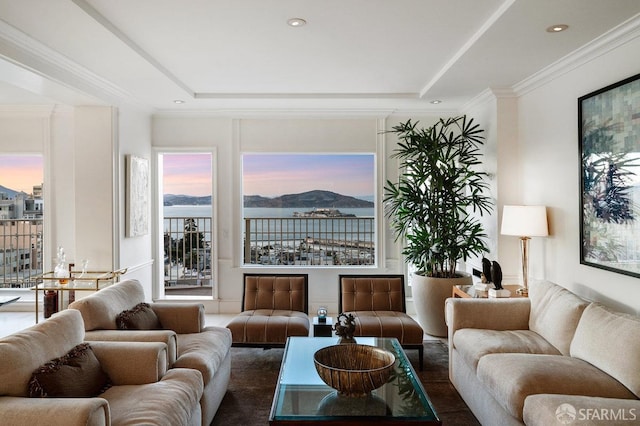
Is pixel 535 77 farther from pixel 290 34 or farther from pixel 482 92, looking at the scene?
pixel 290 34

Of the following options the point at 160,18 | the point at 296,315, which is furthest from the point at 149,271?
the point at 160,18

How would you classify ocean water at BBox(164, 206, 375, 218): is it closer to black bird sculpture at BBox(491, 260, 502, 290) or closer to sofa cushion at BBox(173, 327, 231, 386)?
black bird sculpture at BBox(491, 260, 502, 290)

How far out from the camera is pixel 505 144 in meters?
4.51

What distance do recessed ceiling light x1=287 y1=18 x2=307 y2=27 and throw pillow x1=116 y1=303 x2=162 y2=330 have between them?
88.5 inches

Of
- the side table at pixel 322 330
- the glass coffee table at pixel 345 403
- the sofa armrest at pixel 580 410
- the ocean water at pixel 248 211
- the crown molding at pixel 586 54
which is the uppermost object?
the crown molding at pixel 586 54

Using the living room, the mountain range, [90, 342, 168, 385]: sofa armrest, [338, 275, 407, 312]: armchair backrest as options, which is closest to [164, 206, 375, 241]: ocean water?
the living room

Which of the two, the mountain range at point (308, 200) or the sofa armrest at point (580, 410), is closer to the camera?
the sofa armrest at point (580, 410)

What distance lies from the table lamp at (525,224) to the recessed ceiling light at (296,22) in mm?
2432

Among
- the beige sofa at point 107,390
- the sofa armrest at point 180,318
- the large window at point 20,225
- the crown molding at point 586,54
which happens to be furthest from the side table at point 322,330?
the large window at point 20,225

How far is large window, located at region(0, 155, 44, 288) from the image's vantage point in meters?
5.73

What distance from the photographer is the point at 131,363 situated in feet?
7.53

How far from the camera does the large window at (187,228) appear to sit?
6508 mm

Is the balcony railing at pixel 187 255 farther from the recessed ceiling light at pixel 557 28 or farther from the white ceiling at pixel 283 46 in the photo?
the recessed ceiling light at pixel 557 28

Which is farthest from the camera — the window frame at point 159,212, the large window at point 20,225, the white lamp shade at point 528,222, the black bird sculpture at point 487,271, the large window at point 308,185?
the large window at point 308,185
